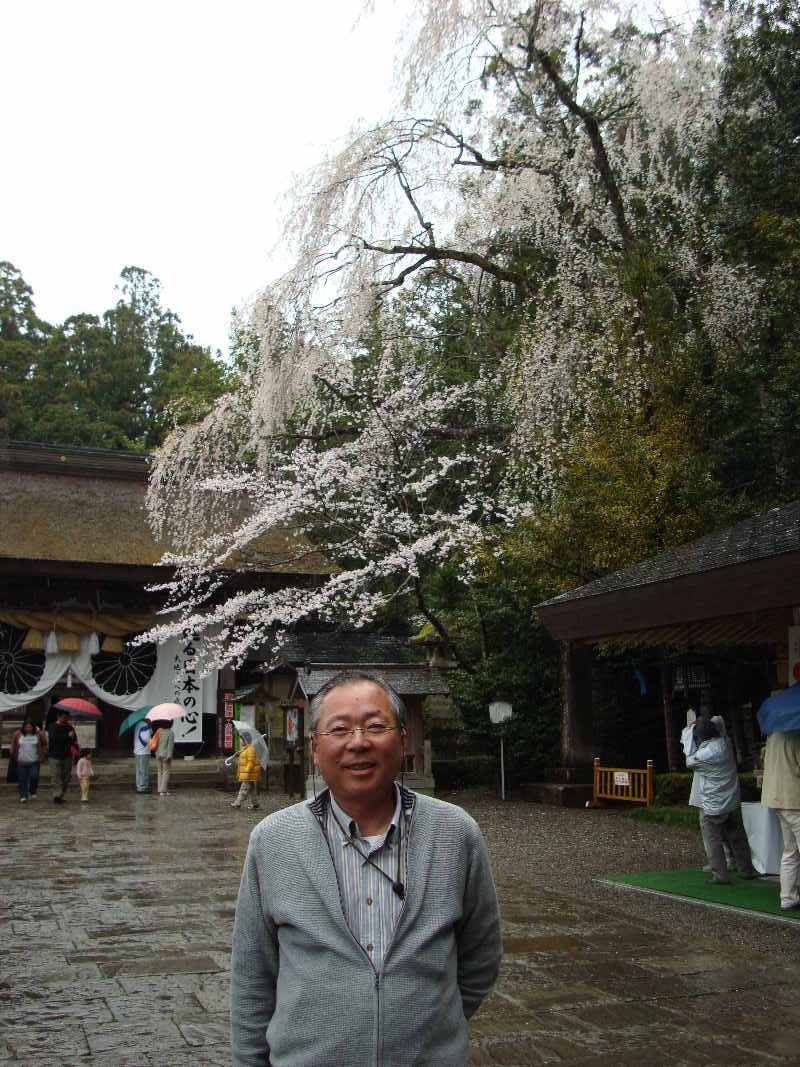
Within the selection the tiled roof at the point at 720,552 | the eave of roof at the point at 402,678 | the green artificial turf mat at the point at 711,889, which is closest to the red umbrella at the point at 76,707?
the eave of roof at the point at 402,678

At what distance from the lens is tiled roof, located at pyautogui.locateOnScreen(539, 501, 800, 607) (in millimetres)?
7879

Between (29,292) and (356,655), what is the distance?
31.9 m

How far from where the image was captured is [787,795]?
769 cm

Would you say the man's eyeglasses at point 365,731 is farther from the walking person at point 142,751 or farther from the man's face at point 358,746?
the walking person at point 142,751

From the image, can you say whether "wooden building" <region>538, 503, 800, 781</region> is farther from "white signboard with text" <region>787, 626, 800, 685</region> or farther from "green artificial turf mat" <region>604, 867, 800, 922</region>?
"green artificial turf mat" <region>604, 867, 800, 922</region>

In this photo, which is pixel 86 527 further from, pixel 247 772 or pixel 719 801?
pixel 719 801

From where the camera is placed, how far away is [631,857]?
1111cm

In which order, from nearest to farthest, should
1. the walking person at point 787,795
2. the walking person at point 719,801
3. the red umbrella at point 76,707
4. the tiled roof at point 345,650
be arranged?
the walking person at point 787,795, the walking person at point 719,801, the tiled roof at point 345,650, the red umbrella at point 76,707

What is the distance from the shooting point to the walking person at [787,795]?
303 inches

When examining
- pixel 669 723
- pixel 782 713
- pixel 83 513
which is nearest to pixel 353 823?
pixel 782 713

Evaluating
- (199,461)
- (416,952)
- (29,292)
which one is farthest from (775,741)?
(29,292)

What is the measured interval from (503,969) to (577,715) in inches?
435

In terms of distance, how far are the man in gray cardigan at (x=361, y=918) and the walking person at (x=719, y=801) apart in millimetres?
6642

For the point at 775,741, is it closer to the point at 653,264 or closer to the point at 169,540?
the point at 653,264
